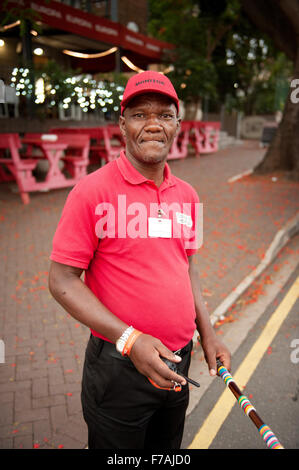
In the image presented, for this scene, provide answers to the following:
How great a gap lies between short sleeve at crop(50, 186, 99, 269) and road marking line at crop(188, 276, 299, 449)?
207 centimetres

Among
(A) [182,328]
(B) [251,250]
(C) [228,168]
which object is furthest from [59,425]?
(C) [228,168]

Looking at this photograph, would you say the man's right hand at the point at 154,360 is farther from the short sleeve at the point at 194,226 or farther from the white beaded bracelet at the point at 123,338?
the short sleeve at the point at 194,226

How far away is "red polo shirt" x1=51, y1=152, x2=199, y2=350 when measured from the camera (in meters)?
1.67

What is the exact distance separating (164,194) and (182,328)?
2.25 ft

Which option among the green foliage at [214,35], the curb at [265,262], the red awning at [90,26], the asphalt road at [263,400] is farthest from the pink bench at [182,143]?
the asphalt road at [263,400]

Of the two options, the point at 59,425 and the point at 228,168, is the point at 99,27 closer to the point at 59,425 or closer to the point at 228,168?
the point at 228,168

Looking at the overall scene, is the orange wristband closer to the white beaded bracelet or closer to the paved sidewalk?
the white beaded bracelet

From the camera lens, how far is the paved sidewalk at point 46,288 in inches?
120

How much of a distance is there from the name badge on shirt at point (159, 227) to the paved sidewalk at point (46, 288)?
1.97m

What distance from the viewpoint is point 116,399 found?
1.81 m

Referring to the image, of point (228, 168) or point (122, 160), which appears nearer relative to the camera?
point (122, 160)

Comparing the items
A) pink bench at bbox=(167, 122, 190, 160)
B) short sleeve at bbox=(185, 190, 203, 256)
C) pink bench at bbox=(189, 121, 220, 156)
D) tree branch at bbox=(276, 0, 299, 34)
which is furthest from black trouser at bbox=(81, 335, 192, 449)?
pink bench at bbox=(189, 121, 220, 156)

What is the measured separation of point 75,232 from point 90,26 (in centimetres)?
1303
